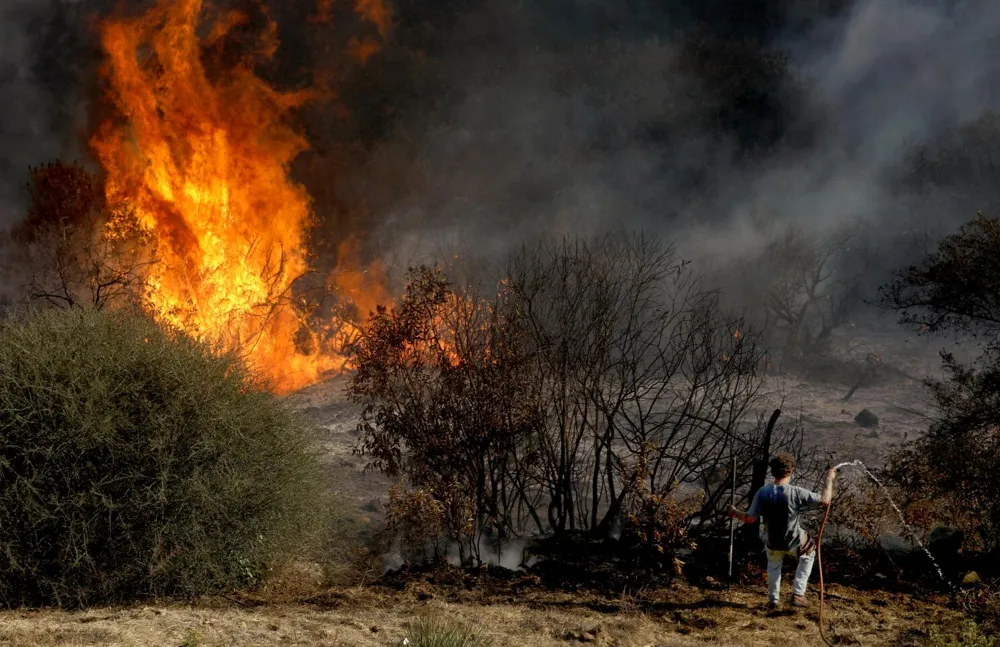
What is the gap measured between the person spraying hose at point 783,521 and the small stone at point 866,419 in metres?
17.1

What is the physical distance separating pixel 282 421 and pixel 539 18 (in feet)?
101

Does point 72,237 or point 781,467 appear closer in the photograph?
point 781,467

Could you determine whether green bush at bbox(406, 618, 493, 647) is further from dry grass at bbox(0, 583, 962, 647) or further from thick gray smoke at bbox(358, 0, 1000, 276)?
thick gray smoke at bbox(358, 0, 1000, 276)

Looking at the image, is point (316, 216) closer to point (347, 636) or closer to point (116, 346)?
point (116, 346)

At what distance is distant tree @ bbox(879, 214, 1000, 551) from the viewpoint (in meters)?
10.4

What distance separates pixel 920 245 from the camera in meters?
37.7

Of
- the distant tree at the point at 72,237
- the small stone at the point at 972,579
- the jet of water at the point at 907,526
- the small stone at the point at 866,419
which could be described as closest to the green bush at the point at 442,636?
the jet of water at the point at 907,526

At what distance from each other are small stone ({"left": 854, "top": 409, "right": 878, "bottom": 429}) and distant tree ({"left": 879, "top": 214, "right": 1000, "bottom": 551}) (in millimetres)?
12197

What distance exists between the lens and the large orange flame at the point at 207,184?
2105 cm

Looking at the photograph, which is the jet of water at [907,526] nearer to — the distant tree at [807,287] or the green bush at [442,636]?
the green bush at [442,636]

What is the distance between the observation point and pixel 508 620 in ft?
25.8

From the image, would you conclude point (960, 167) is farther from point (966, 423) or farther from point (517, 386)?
point (517, 386)

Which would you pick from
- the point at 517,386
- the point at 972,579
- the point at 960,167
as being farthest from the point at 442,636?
the point at 960,167

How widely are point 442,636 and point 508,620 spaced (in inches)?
66.3
